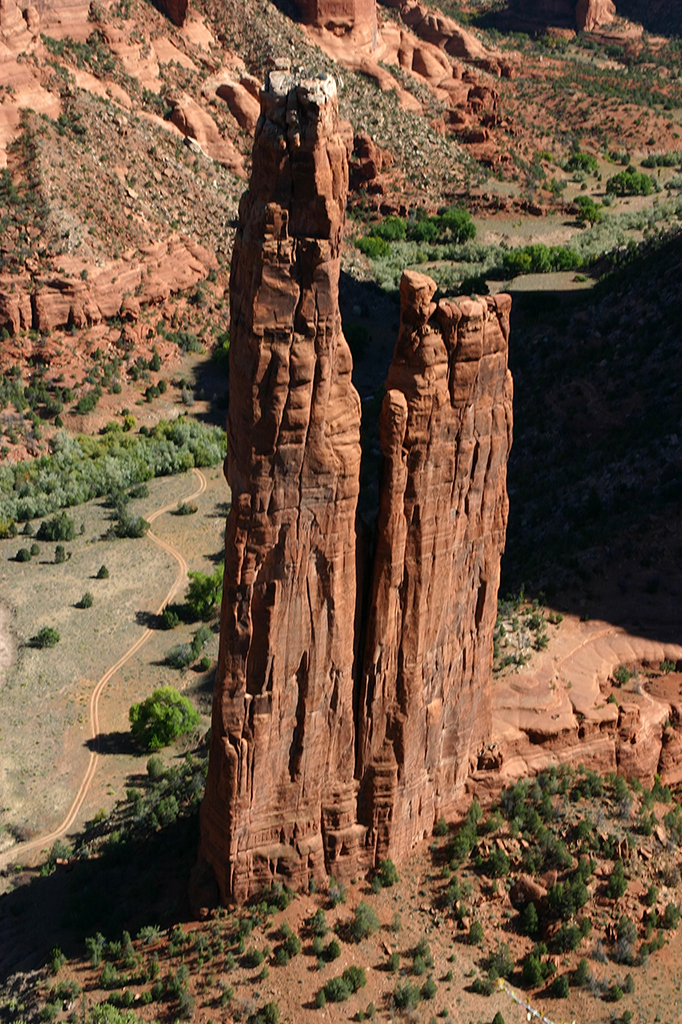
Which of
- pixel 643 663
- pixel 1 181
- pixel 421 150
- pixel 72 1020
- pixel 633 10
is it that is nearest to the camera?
pixel 72 1020

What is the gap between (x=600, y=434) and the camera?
177 feet

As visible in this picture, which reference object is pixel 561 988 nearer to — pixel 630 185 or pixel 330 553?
pixel 330 553

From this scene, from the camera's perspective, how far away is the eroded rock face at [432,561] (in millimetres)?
23297

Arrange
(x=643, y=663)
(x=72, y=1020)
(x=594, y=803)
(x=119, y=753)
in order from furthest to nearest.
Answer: (x=119, y=753) → (x=643, y=663) → (x=594, y=803) → (x=72, y=1020)

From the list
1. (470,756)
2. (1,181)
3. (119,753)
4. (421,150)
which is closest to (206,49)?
(421,150)

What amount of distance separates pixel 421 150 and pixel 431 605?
8973 cm

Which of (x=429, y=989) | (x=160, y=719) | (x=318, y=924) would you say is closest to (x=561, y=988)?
(x=429, y=989)

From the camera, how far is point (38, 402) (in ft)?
212

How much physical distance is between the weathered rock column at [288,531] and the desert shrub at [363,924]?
1325 mm

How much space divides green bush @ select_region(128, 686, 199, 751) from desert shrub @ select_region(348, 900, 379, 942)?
14.6 m

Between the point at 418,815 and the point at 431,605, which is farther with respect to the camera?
the point at 418,815

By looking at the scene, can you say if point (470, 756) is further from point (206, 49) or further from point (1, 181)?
point (206, 49)

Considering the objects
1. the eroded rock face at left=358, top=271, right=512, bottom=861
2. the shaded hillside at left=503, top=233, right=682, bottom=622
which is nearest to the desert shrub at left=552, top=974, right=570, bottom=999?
the eroded rock face at left=358, top=271, right=512, bottom=861

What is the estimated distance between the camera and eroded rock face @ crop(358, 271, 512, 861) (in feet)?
76.4
